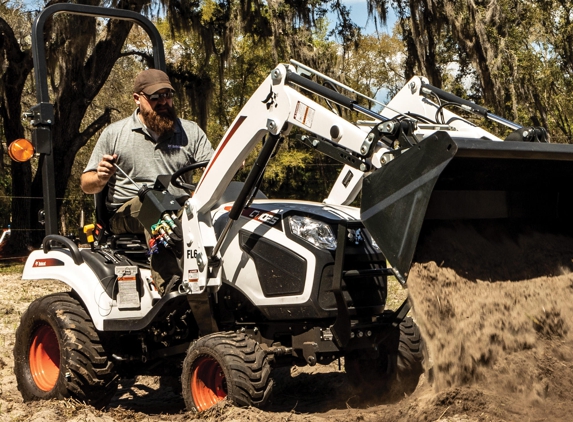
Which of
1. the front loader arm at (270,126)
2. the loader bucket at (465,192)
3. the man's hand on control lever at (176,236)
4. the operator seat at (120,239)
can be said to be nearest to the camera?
the loader bucket at (465,192)

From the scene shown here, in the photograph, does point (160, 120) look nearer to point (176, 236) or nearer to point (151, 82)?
point (151, 82)

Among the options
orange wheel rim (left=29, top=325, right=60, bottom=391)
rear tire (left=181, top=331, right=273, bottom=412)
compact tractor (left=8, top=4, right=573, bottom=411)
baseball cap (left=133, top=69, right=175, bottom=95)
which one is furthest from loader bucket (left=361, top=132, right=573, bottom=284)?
orange wheel rim (left=29, top=325, right=60, bottom=391)

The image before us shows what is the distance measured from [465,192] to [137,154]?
6.87 feet

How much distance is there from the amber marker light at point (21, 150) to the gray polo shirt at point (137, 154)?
17.3 inches

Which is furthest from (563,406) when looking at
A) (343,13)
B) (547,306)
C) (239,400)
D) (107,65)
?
(343,13)

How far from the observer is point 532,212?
15.1 feet

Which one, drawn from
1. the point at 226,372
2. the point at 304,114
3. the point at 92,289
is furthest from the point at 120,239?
the point at 304,114

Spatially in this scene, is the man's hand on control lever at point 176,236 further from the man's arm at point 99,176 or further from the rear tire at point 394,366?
the rear tire at point 394,366

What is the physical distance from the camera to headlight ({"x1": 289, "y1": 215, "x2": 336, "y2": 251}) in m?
4.28

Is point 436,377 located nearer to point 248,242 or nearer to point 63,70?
Result: point 248,242

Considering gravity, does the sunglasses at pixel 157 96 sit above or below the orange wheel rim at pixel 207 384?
above

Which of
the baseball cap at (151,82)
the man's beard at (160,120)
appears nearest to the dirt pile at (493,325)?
the man's beard at (160,120)

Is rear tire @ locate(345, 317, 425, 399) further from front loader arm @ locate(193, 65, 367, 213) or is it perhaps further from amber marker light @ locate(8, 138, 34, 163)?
amber marker light @ locate(8, 138, 34, 163)

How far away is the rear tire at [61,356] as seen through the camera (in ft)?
15.8
